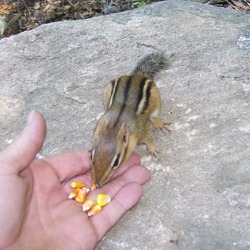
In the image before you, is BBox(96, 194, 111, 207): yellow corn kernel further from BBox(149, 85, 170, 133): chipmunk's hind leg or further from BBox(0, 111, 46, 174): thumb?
BBox(149, 85, 170, 133): chipmunk's hind leg

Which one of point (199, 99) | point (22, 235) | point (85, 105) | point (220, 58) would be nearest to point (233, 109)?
point (199, 99)

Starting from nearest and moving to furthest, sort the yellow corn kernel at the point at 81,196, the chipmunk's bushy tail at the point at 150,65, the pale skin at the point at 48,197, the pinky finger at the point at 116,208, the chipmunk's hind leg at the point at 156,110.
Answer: the pale skin at the point at 48,197 < the pinky finger at the point at 116,208 < the yellow corn kernel at the point at 81,196 < the chipmunk's hind leg at the point at 156,110 < the chipmunk's bushy tail at the point at 150,65

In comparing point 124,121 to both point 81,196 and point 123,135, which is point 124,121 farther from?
point 81,196

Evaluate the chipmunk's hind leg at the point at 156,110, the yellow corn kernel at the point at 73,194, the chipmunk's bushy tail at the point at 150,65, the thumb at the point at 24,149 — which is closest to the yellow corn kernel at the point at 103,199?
the yellow corn kernel at the point at 73,194

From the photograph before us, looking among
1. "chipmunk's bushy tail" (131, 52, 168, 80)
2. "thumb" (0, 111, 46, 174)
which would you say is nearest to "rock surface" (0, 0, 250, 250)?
"chipmunk's bushy tail" (131, 52, 168, 80)

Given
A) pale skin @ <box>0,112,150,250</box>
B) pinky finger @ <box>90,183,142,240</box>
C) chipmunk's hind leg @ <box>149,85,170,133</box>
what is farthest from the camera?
chipmunk's hind leg @ <box>149,85,170,133</box>

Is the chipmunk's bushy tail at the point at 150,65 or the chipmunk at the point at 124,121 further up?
the chipmunk at the point at 124,121

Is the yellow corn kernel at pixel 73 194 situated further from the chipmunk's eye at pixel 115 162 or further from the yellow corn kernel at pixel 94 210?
the chipmunk's eye at pixel 115 162

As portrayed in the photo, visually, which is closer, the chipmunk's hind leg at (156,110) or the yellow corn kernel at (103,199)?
the yellow corn kernel at (103,199)
